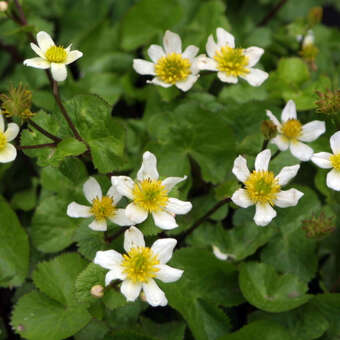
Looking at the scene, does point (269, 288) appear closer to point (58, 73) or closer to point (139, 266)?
point (139, 266)

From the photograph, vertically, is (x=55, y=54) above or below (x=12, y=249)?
above

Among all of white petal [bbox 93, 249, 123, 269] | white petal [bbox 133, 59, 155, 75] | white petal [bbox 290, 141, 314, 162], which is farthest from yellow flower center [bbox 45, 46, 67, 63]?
white petal [bbox 290, 141, 314, 162]

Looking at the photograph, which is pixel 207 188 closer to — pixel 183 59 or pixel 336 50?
pixel 183 59

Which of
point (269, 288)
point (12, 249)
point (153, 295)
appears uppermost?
point (153, 295)

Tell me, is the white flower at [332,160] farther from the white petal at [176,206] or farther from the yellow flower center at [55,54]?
the yellow flower center at [55,54]

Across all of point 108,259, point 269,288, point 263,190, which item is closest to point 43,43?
point 108,259

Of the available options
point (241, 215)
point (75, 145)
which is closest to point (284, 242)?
point (241, 215)

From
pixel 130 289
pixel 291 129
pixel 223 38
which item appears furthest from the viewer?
pixel 223 38

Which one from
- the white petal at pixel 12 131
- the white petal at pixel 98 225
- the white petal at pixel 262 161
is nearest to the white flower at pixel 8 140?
the white petal at pixel 12 131
